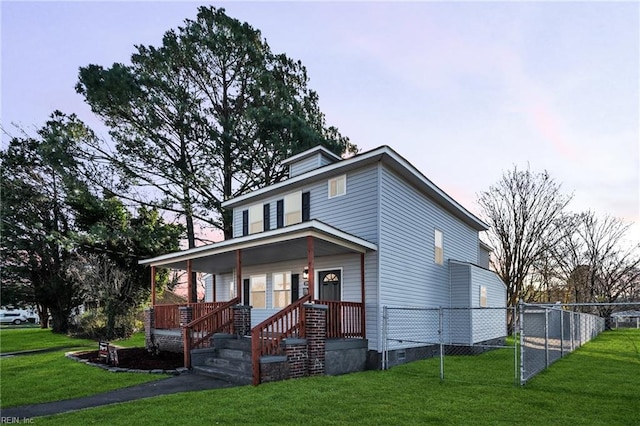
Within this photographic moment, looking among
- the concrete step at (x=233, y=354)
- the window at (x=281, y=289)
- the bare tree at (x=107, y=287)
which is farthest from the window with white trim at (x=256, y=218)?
the bare tree at (x=107, y=287)

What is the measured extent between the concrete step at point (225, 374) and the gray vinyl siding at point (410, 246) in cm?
382

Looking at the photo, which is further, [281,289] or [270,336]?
[281,289]

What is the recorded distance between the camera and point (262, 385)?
329 inches

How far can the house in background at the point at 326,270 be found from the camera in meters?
9.69

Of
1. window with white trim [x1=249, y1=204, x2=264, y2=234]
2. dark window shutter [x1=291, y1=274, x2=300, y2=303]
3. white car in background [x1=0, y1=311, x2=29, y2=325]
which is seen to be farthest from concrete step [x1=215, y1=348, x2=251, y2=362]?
white car in background [x1=0, y1=311, x2=29, y2=325]

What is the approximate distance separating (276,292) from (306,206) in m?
3.14

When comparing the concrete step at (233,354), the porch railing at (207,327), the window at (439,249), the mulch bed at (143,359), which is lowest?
the mulch bed at (143,359)

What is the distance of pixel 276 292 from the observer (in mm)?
14297

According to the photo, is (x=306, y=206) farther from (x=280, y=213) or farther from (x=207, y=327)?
(x=207, y=327)

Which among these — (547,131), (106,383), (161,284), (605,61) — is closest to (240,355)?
(106,383)

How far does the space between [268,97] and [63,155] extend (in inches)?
427

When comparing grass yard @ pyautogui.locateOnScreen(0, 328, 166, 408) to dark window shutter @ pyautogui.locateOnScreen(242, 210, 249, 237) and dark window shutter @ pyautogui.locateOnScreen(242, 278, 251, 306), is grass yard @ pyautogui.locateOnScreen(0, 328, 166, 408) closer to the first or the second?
dark window shutter @ pyautogui.locateOnScreen(242, 278, 251, 306)

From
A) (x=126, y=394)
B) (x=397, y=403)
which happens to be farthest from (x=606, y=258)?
(x=126, y=394)

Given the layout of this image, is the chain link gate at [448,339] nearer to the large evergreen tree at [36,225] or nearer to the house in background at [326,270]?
the house in background at [326,270]
